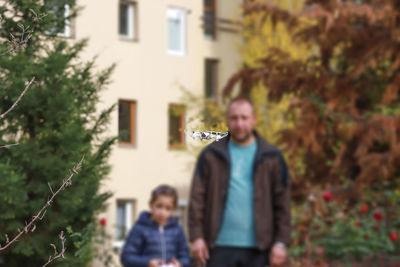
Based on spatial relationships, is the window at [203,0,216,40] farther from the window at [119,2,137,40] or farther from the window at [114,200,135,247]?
the window at [114,200,135,247]

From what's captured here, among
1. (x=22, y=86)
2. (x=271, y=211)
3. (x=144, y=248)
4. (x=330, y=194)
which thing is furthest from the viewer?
(x=330, y=194)

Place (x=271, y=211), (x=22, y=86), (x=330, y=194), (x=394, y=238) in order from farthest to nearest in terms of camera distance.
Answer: (x=330, y=194) → (x=394, y=238) → (x=271, y=211) → (x=22, y=86)

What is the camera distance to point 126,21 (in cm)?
2122

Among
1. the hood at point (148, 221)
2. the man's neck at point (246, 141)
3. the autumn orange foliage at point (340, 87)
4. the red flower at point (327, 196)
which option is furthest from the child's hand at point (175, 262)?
the autumn orange foliage at point (340, 87)

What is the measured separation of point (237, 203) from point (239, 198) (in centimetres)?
3

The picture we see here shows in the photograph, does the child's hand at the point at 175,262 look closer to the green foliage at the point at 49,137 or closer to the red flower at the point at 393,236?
the green foliage at the point at 49,137

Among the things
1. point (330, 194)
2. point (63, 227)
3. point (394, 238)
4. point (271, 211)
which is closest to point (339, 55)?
point (330, 194)

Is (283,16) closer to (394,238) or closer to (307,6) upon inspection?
(307,6)

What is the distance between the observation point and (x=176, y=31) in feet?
78.6

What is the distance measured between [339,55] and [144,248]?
30.2 ft

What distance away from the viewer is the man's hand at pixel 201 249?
599cm

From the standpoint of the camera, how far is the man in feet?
19.2

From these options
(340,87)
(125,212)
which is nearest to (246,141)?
(340,87)

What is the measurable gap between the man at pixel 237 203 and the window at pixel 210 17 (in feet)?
61.7
